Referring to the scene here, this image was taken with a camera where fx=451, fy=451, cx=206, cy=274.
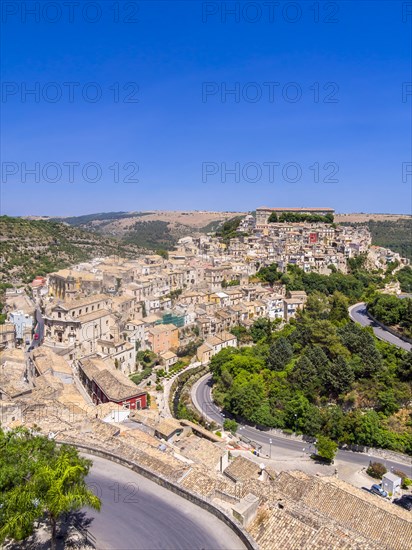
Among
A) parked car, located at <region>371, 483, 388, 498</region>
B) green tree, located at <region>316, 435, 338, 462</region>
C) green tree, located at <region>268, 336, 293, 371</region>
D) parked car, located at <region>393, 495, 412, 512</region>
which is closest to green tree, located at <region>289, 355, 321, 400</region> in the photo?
green tree, located at <region>268, 336, 293, 371</region>

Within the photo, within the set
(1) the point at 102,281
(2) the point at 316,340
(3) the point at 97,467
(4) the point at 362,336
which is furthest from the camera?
(1) the point at 102,281

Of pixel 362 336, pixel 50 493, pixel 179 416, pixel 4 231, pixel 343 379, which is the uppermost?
pixel 4 231

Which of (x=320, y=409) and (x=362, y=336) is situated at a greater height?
(x=362, y=336)

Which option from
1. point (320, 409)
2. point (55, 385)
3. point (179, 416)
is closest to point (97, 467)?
point (55, 385)

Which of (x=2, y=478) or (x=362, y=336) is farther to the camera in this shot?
(x=362, y=336)

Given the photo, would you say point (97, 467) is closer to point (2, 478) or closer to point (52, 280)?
point (2, 478)

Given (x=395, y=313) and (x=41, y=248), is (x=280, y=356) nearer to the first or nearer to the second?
(x=395, y=313)

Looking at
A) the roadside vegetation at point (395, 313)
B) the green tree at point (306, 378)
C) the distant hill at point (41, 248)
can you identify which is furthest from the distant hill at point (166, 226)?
the green tree at point (306, 378)
